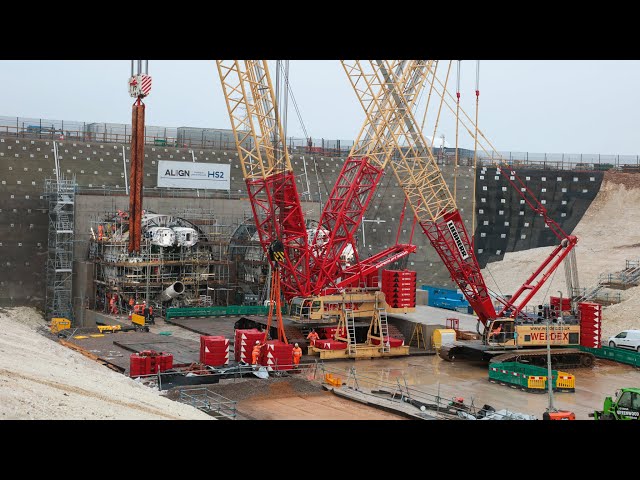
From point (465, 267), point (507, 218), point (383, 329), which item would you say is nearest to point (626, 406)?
point (465, 267)

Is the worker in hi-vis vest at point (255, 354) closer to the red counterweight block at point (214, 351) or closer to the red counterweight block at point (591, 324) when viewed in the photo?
the red counterweight block at point (214, 351)

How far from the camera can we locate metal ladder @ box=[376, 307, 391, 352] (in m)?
34.2

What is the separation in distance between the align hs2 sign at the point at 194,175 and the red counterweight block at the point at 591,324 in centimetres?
2578

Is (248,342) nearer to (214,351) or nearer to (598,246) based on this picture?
(214,351)

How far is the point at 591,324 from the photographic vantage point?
3391cm

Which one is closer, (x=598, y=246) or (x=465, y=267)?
(x=465, y=267)

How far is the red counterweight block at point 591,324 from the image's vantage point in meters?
33.8

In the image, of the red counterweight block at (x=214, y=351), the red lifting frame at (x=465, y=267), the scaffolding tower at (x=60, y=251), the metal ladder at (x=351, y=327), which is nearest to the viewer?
the red counterweight block at (x=214, y=351)

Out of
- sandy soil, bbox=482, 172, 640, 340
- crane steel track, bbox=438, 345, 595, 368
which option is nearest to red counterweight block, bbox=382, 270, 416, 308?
crane steel track, bbox=438, 345, 595, 368

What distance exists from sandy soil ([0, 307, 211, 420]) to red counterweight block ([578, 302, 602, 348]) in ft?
65.7

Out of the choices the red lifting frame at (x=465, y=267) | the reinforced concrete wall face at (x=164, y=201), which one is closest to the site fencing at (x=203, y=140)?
the reinforced concrete wall face at (x=164, y=201)

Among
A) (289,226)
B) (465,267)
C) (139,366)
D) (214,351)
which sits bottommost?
(139,366)

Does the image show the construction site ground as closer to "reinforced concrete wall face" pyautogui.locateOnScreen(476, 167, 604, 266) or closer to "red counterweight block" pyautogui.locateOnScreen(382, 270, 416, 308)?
"red counterweight block" pyautogui.locateOnScreen(382, 270, 416, 308)

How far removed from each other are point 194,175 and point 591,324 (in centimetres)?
2735
